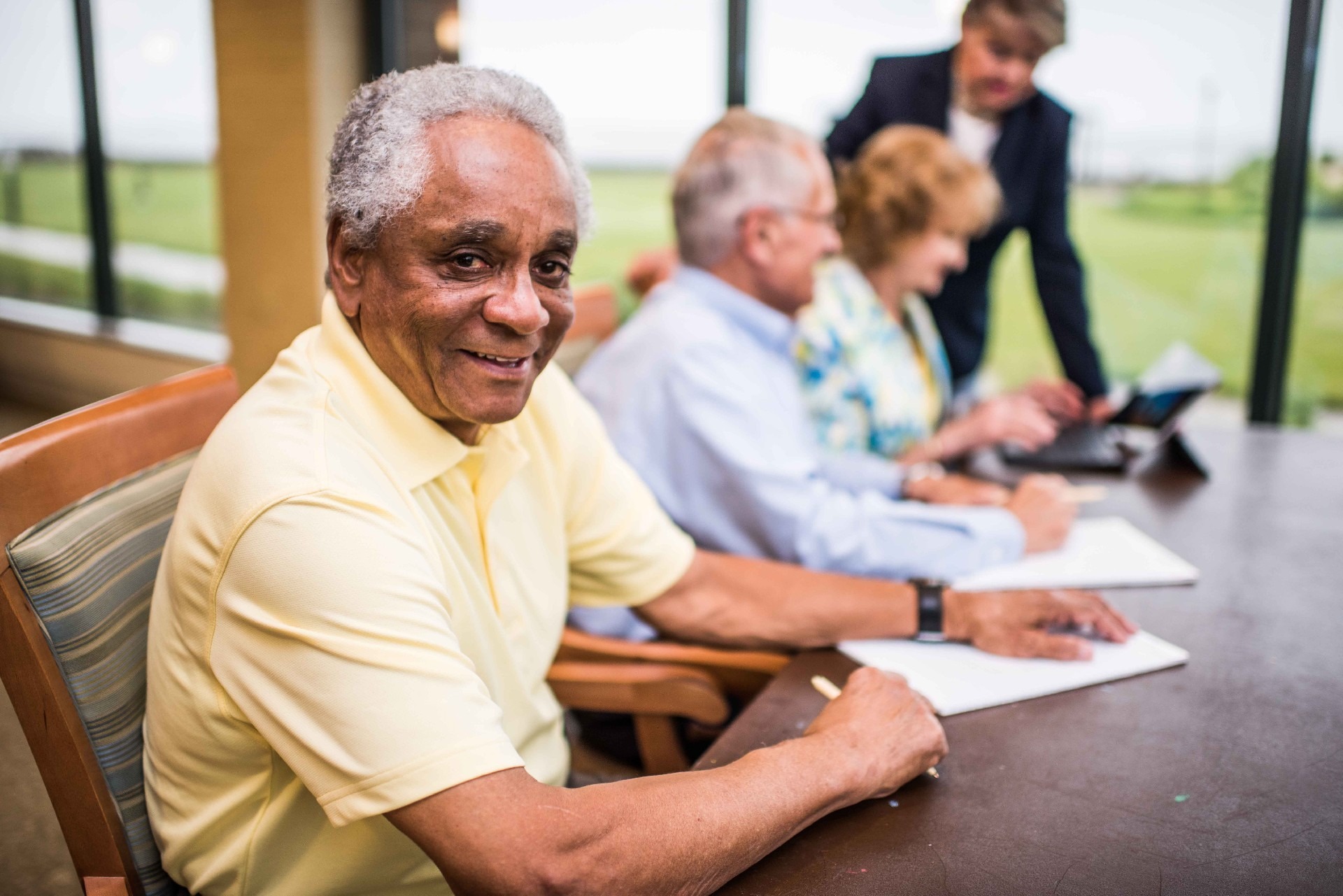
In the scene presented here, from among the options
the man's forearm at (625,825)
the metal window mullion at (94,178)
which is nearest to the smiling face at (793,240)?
the man's forearm at (625,825)

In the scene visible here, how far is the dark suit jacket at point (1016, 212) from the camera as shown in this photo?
2736 mm

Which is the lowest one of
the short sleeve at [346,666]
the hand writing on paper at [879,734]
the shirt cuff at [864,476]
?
the shirt cuff at [864,476]

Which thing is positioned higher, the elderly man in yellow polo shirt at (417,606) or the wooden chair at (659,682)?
the elderly man in yellow polo shirt at (417,606)

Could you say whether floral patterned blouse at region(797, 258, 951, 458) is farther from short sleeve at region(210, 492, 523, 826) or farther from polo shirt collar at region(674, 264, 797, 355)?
short sleeve at region(210, 492, 523, 826)

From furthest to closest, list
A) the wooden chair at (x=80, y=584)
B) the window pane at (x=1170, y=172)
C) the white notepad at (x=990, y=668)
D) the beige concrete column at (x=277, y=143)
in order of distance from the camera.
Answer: the beige concrete column at (x=277, y=143) < the window pane at (x=1170, y=172) < the white notepad at (x=990, y=668) < the wooden chair at (x=80, y=584)

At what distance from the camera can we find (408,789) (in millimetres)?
775

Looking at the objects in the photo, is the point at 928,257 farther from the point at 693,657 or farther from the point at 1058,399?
the point at 693,657

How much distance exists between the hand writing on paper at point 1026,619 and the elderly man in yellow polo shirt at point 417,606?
24 centimetres

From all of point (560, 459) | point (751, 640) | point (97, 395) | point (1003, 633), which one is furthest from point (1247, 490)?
point (97, 395)

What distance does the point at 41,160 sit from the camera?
20.6 feet

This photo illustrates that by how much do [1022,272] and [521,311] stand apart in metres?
2.36

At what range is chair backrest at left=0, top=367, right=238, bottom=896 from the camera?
0.90 meters

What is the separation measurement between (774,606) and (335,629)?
707 mm

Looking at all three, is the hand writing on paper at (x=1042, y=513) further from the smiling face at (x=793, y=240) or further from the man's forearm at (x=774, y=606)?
the smiling face at (x=793, y=240)
